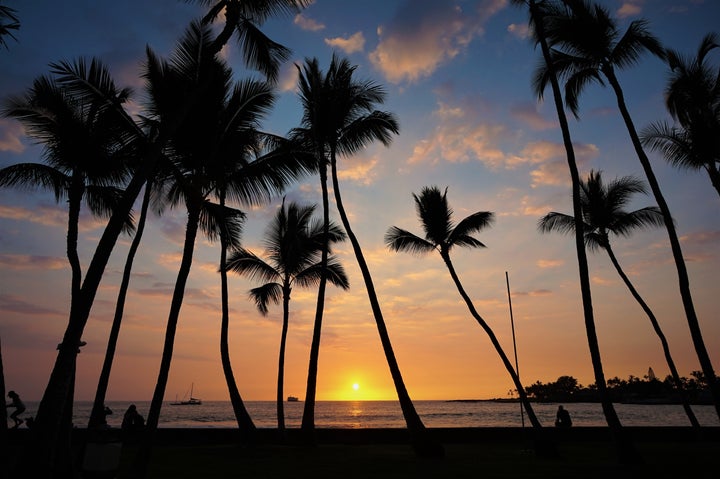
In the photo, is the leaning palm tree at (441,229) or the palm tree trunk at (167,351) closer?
the palm tree trunk at (167,351)

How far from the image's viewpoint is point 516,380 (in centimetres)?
1794

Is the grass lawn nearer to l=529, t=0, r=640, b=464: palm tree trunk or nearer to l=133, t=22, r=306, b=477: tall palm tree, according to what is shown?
l=529, t=0, r=640, b=464: palm tree trunk

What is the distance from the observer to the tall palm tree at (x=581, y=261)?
1190 centimetres

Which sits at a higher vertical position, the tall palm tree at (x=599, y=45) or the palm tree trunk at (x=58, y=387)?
the tall palm tree at (x=599, y=45)

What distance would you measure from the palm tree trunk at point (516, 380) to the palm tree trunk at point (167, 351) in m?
10.6

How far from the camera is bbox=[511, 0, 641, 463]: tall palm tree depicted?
11.9 metres

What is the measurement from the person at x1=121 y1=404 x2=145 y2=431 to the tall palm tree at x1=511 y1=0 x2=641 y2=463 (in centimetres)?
1598

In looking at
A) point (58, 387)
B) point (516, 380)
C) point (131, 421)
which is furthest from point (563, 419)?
point (58, 387)

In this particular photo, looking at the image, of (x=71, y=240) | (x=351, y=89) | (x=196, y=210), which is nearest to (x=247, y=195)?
(x=196, y=210)

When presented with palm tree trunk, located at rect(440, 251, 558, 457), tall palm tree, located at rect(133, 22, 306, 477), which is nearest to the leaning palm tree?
palm tree trunk, located at rect(440, 251, 558, 457)

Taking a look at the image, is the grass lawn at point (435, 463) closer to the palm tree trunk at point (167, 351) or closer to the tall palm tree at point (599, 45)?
the palm tree trunk at point (167, 351)

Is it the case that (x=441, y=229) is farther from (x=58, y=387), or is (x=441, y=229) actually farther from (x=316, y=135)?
(x=58, y=387)

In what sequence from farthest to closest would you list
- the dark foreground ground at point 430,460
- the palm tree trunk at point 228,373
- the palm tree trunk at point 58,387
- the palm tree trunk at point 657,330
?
the palm tree trunk at point 657,330 → the palm tree trunk at point 228,373 → the dark foreground ground at point 430,460 → the palm tree trunk at point 58,387

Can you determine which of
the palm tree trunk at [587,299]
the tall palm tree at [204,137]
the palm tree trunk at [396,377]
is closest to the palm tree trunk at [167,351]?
the tall palm tree at [204,137]
